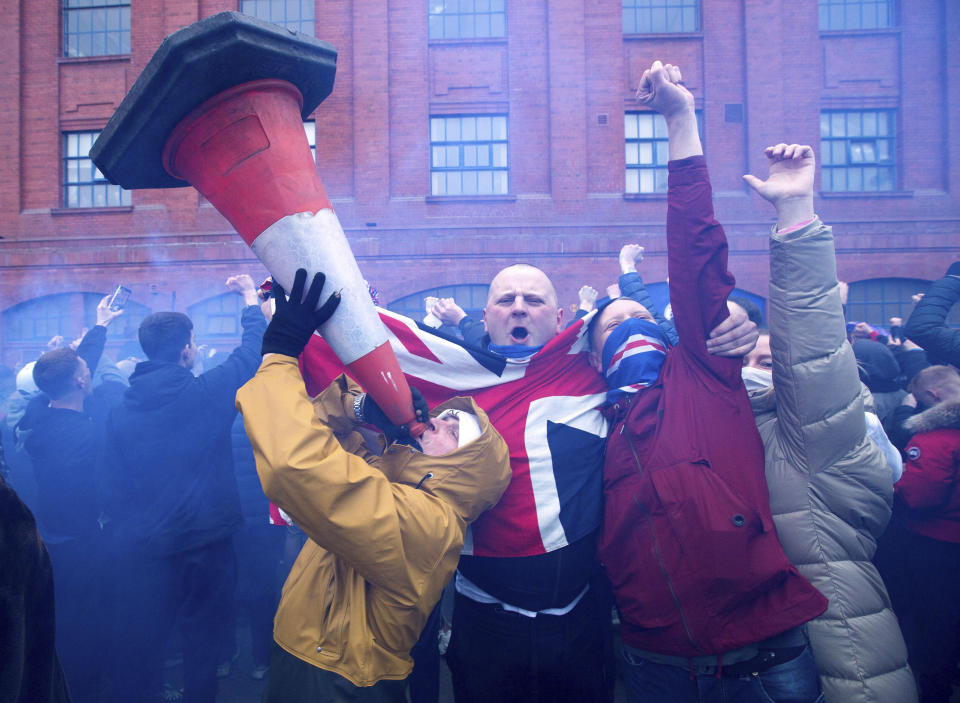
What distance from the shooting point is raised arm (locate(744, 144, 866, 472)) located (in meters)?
1.61

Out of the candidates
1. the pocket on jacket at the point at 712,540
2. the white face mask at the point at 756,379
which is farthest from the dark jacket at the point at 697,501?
the white face mask at the point at 756,379

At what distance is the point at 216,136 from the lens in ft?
4.74

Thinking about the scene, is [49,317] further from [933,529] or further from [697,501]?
[933,529]

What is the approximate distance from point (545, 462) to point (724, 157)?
1120 centimetres

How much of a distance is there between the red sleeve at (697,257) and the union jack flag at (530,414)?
0.51 m

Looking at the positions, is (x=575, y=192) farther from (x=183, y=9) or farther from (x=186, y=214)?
(x=183, y=9)

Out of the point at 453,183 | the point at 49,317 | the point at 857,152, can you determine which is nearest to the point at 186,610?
the point at 453,183

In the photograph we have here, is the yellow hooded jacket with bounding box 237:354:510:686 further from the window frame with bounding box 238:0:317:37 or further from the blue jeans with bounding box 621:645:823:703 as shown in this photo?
the window frame with bounding box 238:0:317:37

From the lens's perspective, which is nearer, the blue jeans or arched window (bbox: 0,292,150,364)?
the blue jeans

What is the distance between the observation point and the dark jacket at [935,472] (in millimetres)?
2615

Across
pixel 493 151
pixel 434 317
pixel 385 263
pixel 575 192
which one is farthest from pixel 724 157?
pixel 434 317

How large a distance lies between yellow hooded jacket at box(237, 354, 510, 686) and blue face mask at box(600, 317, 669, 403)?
479 mm

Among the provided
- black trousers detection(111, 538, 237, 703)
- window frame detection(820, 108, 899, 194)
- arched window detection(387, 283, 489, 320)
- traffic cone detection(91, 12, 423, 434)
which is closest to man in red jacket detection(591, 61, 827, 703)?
traffic cone detection(91, 12, 423, 434)

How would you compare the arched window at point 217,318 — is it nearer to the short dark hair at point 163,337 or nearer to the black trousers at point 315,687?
the short dark hair at point 163,337
